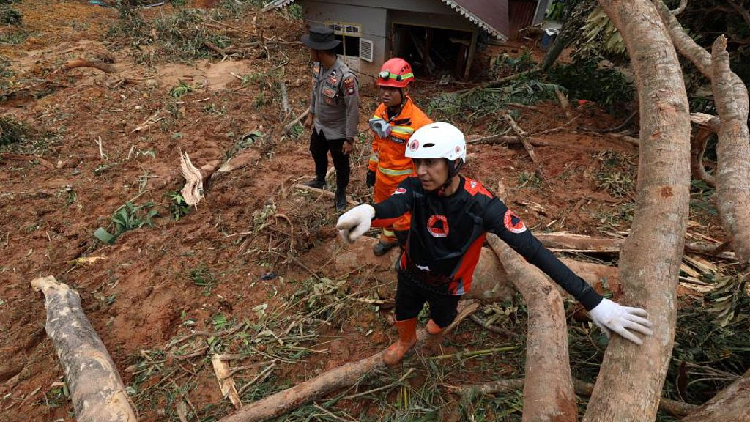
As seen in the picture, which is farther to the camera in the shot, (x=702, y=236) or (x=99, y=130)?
(x=99, y=130)

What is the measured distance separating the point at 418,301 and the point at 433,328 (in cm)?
46

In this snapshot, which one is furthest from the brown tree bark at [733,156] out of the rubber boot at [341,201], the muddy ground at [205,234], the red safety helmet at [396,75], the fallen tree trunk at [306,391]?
the rubber boot at [341,201]

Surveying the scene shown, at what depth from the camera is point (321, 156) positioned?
5.57m

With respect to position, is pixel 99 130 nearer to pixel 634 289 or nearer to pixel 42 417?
pixel 42 417

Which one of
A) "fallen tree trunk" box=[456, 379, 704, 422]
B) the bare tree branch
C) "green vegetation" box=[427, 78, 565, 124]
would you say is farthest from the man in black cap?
the bare tree branch

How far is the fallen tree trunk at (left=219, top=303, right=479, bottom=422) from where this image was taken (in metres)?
3.00

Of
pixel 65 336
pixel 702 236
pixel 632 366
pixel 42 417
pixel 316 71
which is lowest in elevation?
pixel 42 417

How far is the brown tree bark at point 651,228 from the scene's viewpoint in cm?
184

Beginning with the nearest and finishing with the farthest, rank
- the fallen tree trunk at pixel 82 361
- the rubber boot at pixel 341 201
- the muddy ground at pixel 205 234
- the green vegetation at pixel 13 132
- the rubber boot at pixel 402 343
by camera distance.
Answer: the fallen tree trunk at pixel 82 361, the rubber boot at pixel 402 343, the muddy ground at pixel 205 234, the rubber boot at pixel 341 201, the green vegetation at pixel 13 132

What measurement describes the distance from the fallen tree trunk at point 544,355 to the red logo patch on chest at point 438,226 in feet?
2.92

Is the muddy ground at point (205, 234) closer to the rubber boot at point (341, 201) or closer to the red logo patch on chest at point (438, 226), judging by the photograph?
the rubber boot at point (341, 201)

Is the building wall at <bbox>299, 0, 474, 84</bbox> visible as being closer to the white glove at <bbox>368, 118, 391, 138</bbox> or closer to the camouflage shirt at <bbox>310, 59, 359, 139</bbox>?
the camouflage shirt at <bbox>310, 59, 359, 139</bbox>

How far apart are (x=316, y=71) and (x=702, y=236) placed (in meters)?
4.99

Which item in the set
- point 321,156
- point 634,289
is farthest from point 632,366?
point 321,156
